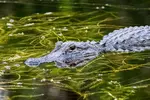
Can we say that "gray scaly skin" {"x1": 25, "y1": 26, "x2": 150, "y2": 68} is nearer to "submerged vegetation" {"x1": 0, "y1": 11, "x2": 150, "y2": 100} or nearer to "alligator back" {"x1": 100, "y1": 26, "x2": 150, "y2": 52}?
"alligator back" {"x1": 100, "y1": 26, "x2": 150, "y2": 52}

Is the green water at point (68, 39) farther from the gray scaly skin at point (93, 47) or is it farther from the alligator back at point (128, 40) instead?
the alligator back at point (128, 40)

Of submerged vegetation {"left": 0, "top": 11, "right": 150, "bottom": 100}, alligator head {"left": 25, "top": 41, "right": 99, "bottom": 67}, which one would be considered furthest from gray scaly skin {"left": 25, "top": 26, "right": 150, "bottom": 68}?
submerged vegetation {"left": 0, "top": 11, "right": 150, "bottom": 100}

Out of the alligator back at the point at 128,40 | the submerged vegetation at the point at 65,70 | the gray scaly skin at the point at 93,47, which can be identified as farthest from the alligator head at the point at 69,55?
the alligator back at the point at 128,40

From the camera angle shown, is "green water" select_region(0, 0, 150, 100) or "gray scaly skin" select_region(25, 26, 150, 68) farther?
"gray scaly skin" select_region(25, 26, 150, 68)

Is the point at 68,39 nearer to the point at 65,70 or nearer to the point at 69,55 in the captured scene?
the point at 69,55

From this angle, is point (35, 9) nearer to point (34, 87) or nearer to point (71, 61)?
point (71, 61)

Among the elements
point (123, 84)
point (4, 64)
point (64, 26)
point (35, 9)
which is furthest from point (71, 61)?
point (35, 9)
